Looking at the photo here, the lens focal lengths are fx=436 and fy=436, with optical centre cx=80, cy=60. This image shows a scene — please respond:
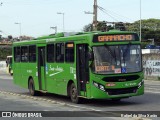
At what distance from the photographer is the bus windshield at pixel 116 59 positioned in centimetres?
1545

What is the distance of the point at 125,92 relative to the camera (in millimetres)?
15703

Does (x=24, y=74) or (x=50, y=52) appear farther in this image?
(x=24, y=74)

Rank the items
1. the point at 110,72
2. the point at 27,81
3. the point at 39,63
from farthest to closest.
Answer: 1. the point at 27,81
2. the point at 39,63
3. the point at 110,72

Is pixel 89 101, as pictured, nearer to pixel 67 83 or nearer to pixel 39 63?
pixel 67 83

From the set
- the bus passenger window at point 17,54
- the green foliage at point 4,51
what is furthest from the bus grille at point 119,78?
the green foliage at point 4,51

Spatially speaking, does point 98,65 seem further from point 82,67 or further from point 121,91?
point 121,91

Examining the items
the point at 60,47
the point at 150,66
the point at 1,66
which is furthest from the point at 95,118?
the point at 1,66

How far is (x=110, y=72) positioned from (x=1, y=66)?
64.3m

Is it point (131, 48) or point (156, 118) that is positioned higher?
point (131, 48)

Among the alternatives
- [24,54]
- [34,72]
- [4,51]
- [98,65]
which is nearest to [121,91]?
[98,65]

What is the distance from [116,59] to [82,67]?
142 centimetres

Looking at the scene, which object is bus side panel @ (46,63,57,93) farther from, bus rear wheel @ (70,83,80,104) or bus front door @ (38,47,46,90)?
bus rear wheel @ (70,83,80,104)

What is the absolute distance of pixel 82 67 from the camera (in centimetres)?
1627

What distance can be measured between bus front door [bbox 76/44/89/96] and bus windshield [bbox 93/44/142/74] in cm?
58
